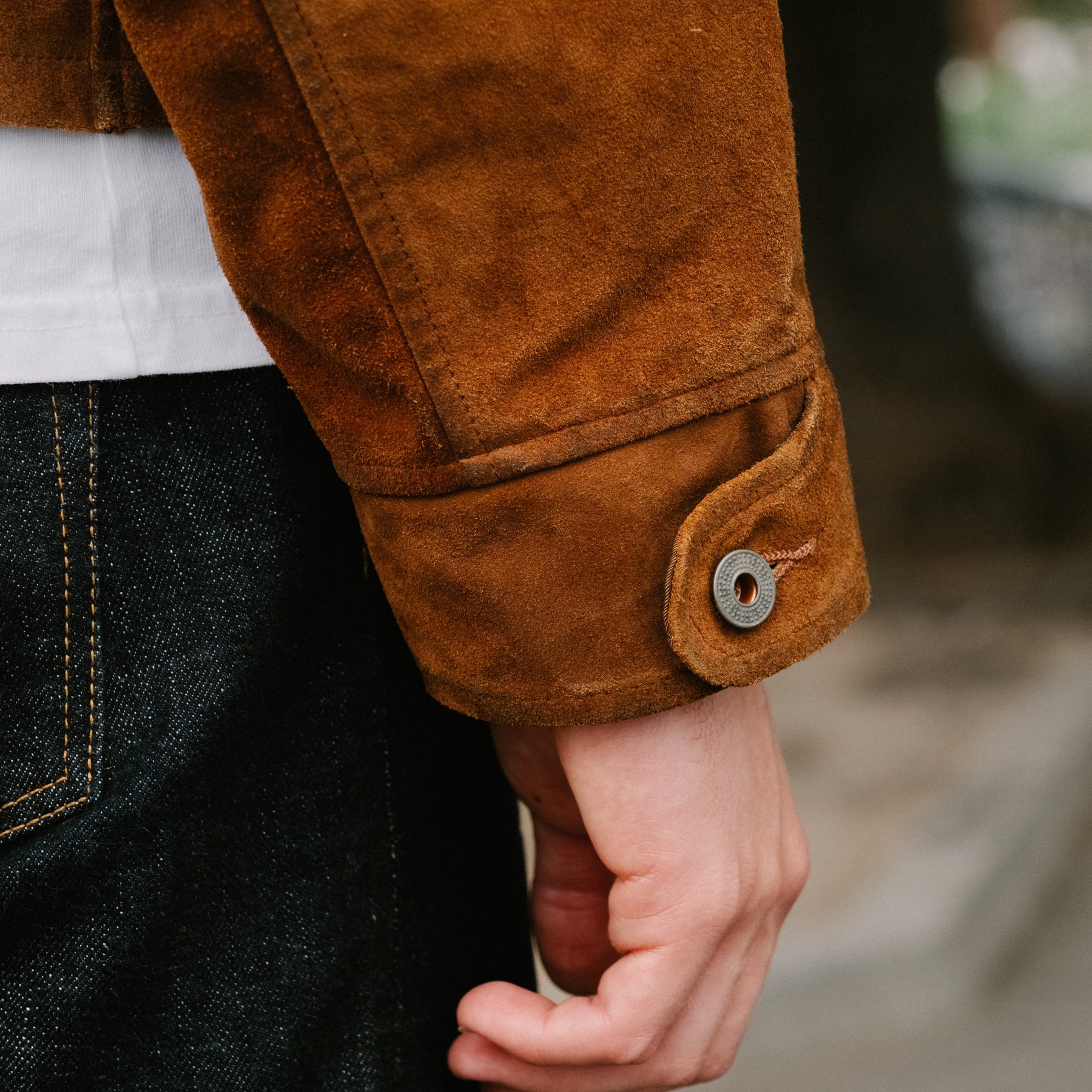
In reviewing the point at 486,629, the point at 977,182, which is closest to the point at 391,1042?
the point at 486,629

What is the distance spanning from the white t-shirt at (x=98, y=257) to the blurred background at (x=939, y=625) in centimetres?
222

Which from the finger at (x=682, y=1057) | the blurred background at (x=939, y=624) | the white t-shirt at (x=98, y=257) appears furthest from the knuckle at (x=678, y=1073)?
the blurred background at (x=939, y=624)

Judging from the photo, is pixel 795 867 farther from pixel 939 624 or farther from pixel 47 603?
pixel 939 624

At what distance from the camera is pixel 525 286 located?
0.68 metres

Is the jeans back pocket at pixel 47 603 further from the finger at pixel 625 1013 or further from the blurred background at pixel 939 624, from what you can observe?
the blurred background at pixel 939 624

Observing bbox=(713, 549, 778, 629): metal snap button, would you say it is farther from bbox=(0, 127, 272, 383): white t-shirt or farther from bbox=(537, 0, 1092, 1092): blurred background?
bbox=(537, 0, 1092, 1092): blurred background

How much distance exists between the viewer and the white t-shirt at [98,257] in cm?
70

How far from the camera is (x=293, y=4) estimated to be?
0.61 meters

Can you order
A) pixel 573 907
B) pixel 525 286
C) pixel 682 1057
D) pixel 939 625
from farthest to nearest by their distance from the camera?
1. pixel 939 625
2. pixel 573 907
3. pixel 682 1057
4. pixel 525 286

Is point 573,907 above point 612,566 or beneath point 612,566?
beneath

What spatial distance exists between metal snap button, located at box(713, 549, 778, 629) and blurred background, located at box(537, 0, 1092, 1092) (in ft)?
6.66

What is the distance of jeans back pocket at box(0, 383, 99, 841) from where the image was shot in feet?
2.27

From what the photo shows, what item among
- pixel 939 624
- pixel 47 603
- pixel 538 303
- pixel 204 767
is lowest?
pixel 939 624

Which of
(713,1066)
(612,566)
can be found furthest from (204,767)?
(713,1066)
